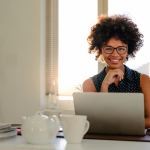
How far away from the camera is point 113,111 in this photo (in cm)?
98

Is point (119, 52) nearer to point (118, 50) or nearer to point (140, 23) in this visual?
point (118, 50)

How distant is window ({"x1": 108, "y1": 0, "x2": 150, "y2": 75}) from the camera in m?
2.98

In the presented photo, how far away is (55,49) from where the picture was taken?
127 inches

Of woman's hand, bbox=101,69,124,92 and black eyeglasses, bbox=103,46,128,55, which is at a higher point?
black eyeglasses, bbox=103,46,128,55

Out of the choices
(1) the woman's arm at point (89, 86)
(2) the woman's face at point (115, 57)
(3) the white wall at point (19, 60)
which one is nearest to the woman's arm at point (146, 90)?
(2) the woman's face at point (115, 57)

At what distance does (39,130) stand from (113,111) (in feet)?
1.13

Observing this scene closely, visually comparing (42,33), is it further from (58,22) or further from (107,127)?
(107,127)

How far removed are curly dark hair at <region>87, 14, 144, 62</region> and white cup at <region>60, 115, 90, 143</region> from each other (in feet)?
4.03

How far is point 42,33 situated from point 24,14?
1.16ft

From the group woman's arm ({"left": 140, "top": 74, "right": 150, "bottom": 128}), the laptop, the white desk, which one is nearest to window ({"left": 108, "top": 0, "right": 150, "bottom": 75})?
woman's arm ({"left": 140, "top": 74, "right": 150, "bottom": 128})

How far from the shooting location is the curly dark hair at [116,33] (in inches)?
76.8

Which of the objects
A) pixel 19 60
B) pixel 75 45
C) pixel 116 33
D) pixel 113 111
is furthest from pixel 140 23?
pixel 113 111

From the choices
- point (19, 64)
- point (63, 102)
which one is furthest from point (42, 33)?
point (63, 102)

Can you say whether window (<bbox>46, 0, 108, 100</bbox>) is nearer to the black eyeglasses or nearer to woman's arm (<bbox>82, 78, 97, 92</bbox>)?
woman's arm (<bbox>82, 78, 97, 92</bbox>)
